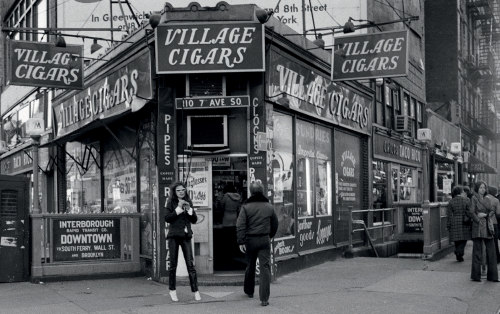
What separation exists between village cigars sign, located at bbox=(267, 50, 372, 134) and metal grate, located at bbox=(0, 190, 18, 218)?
5115 millimetres

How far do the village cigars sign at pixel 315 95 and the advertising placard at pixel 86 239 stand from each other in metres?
4.07

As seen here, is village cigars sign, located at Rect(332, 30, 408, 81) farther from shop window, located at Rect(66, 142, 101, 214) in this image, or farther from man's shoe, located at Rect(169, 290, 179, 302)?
shop window, located at Rect(66, 142, 101, 214)

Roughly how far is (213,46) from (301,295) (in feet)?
14.7

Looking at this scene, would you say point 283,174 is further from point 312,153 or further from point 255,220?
point 255,220

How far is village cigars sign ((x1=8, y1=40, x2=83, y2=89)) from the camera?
13.8 m

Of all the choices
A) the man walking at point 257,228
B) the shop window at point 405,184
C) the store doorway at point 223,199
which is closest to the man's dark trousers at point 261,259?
the man walking at point 257,228

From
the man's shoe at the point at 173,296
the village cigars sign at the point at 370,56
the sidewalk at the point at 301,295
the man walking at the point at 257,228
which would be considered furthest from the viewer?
the village cigars sign at the point at 370,56

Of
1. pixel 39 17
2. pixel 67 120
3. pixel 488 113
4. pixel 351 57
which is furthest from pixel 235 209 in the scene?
pixel 488 113

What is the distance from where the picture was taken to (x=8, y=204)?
12.7m

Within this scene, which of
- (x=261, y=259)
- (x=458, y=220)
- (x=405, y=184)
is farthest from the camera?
(x=405, y=184)

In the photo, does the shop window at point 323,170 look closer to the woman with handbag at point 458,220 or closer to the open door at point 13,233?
the woman with handbag at point 458,220

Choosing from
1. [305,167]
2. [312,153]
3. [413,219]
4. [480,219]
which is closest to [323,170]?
[312,153]

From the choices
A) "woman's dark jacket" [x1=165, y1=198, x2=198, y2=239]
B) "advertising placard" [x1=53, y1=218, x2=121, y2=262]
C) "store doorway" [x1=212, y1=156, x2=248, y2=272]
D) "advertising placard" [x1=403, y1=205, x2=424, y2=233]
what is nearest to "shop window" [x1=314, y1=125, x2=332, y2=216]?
"advertising placard" [x1=403, y1=205, x2=424, y2=233]

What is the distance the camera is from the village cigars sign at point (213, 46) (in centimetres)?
1191
